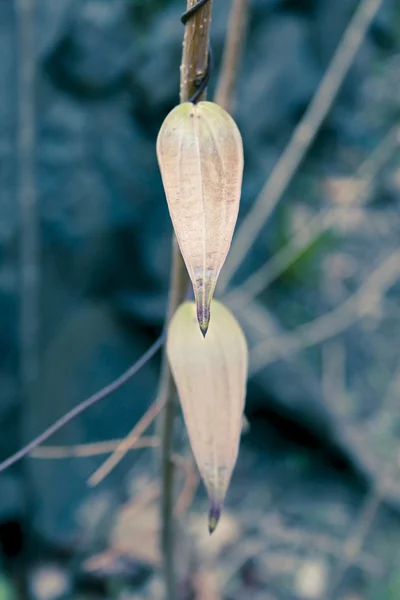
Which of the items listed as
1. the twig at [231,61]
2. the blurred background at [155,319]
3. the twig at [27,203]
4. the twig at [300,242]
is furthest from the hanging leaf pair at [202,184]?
the twig at [300,242]

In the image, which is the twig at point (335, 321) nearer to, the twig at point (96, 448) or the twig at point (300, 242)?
the twig at point (300, 242)

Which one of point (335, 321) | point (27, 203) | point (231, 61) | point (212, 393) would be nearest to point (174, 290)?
point (212, 393)

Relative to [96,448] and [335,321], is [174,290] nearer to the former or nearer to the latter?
[96,448]

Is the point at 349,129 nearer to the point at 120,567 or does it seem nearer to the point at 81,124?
the point at 81,124

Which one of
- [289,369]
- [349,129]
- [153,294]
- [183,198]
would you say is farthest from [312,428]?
[183,198]

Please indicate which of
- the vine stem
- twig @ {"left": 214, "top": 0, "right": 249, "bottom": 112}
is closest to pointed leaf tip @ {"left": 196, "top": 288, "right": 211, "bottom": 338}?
the vine stem

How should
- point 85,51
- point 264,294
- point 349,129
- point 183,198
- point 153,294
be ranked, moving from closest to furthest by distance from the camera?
point 183,198
point 85,51
point 153,294
point 264,294
point 349,129
